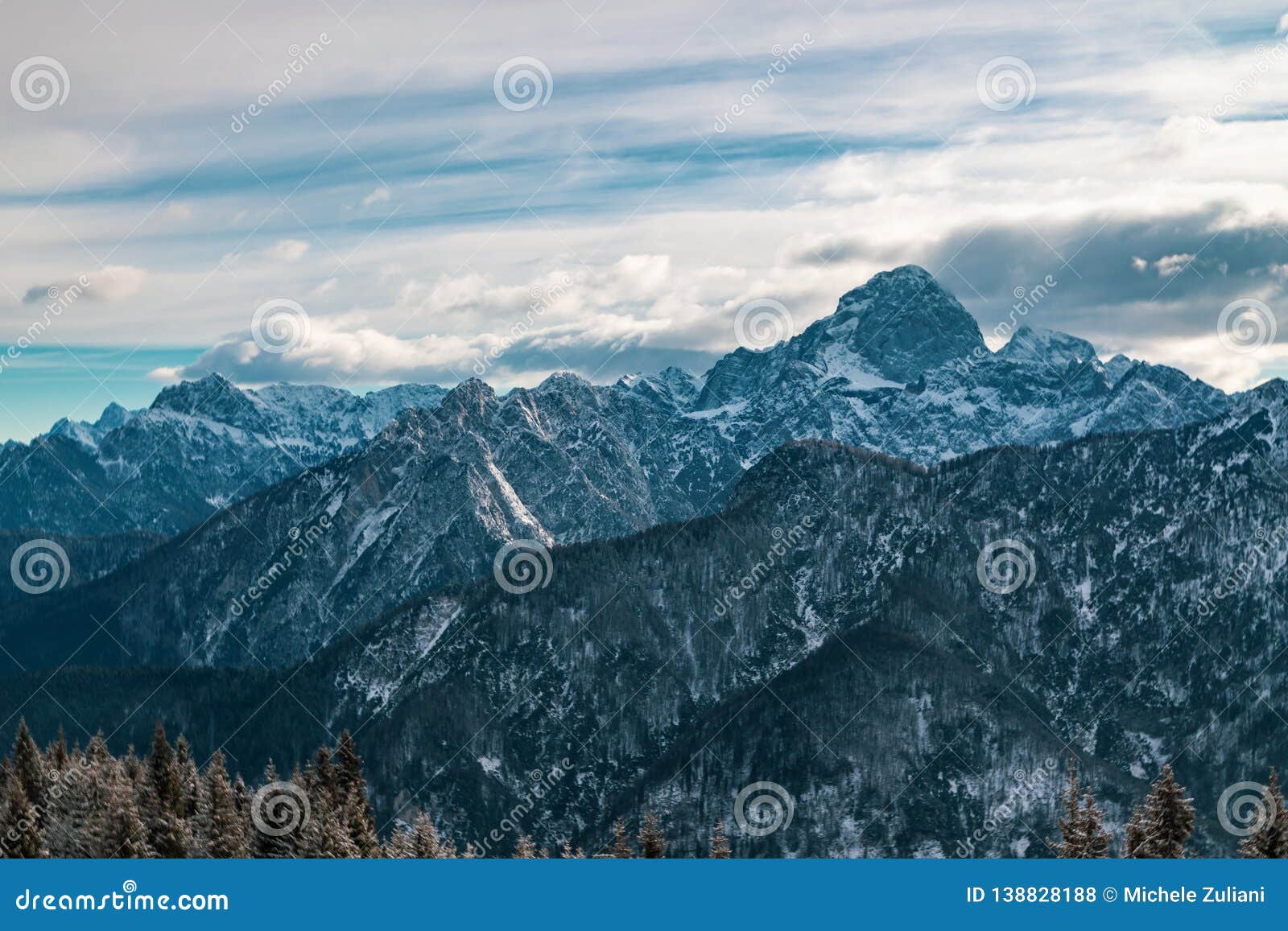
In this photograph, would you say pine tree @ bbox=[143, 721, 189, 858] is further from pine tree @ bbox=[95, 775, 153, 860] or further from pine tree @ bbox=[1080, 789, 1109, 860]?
pine tree @ bbox=[1080, 789, 1109, 860]

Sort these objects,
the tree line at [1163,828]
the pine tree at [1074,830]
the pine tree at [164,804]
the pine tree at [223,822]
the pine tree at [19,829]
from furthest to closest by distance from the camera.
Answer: the pine tree at [164,804] → the pine tree at [223,822] → the pine tree at [19,829] → the pine tree at [1074,830] → the tree line at [1163,828]

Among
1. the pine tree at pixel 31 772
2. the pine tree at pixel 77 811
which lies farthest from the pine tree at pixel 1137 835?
the pine tree at pixel 31 772

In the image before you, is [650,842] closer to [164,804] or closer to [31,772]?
[164,804]

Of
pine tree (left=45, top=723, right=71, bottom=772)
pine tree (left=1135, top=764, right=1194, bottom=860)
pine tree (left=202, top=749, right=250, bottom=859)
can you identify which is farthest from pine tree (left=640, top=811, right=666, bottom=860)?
pine tree (left=45, top=723, right=71, bottom=772)

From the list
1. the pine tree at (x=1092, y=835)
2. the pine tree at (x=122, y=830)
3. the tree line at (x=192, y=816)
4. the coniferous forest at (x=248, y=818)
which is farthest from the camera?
the tree line at (x=192, y=816)

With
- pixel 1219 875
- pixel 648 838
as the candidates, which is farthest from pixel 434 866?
pixel 648 838

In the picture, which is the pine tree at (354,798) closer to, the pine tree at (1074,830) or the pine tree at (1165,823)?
the pine tree at (1074,830)

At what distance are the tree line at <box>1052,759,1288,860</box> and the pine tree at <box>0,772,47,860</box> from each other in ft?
256

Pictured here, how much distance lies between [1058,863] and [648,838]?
71696 mm

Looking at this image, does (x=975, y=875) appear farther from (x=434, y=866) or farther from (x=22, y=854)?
(x=22, y=854)

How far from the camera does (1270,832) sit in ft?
351

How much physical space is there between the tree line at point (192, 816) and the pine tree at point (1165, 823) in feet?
113

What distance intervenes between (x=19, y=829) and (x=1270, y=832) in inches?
3837

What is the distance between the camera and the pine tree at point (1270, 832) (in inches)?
4166
